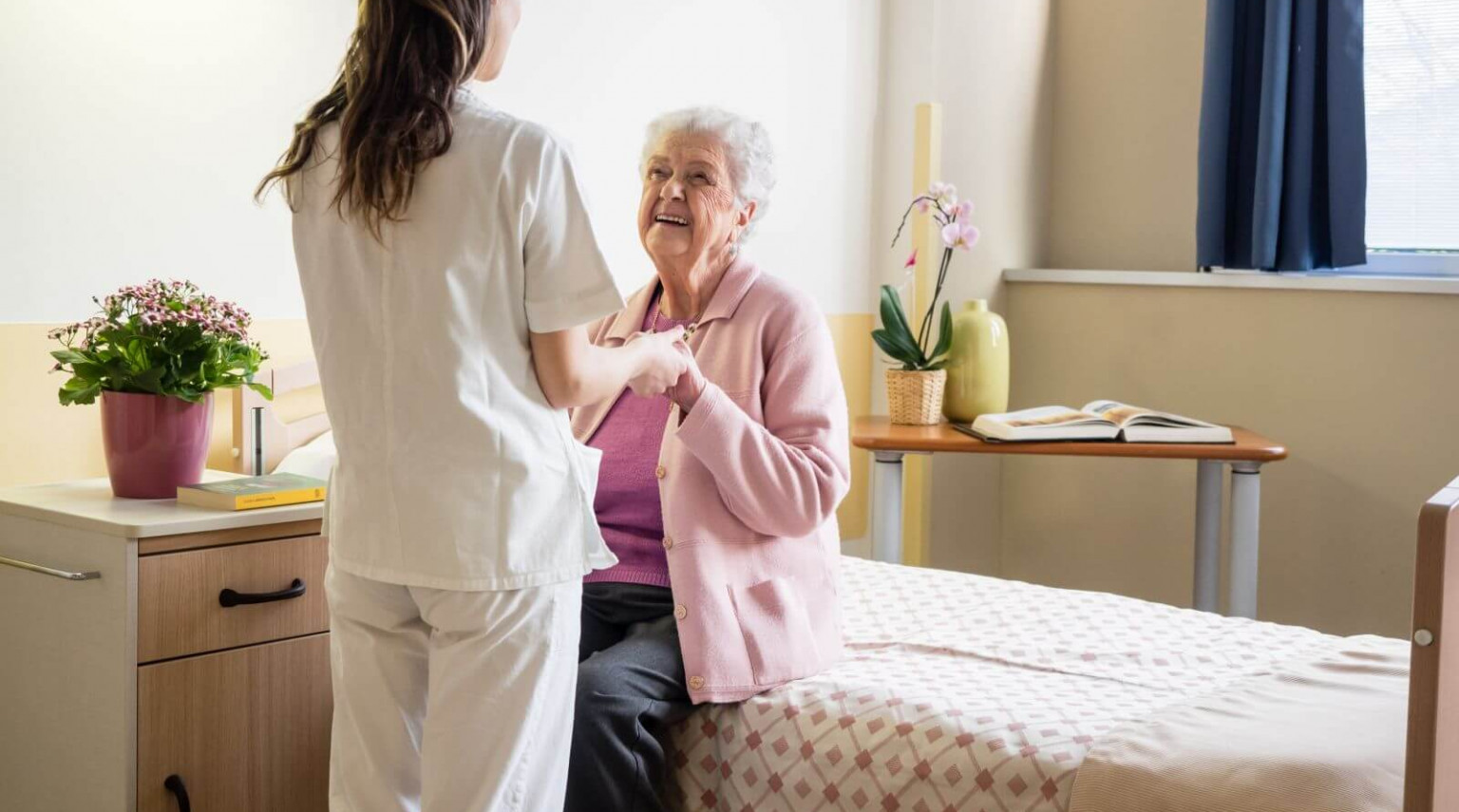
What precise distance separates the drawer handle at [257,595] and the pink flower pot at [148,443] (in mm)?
223

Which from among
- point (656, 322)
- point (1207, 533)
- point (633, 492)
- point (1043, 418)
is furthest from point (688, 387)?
point (1207, 533)

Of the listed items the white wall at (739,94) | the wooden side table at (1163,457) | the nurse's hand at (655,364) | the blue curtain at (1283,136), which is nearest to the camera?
the nurse's hand at (655,364)

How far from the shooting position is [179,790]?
1.75m

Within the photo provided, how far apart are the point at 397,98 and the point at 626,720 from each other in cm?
77

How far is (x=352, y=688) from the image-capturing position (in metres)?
1.42

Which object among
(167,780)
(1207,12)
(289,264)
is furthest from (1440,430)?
(167,780)

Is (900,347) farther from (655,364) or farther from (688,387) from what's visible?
(655,364)

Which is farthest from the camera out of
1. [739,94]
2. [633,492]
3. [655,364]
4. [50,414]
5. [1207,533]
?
[739,94]

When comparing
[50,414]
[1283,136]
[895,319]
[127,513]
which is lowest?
[127,513]

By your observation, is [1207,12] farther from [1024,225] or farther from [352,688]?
[352,688]

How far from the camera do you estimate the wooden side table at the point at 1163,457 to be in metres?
2.80

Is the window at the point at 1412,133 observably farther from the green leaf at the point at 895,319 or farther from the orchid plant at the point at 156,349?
the orchid plant at the point at 156,349

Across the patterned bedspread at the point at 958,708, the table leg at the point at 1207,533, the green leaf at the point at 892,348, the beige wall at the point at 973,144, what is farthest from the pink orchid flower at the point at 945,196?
the patterned bedspread at the point at 958,708

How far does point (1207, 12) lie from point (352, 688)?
8.93 feet
